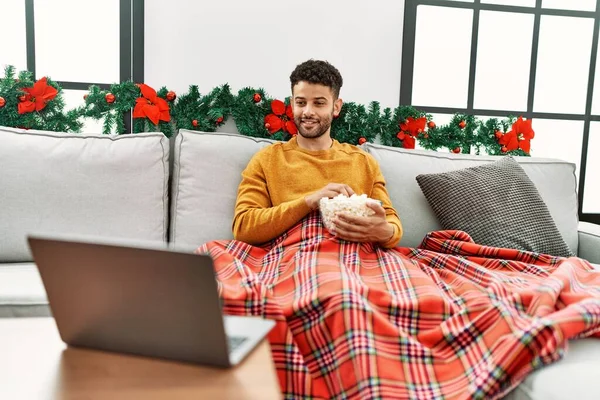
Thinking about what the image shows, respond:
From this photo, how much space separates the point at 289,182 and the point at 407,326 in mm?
803

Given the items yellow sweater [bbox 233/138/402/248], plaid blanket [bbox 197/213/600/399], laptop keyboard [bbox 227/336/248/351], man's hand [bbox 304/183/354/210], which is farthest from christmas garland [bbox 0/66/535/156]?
laptop keyboard [bbox 227/336/248/351]

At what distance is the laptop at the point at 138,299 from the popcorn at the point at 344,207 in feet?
2.52

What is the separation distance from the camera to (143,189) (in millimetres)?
1831

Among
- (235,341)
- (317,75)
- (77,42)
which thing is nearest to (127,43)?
(77,42)

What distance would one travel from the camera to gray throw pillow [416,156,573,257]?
1786 mm

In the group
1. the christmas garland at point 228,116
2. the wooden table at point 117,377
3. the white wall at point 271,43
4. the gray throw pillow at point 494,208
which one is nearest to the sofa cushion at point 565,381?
the wooden table at point 117,377

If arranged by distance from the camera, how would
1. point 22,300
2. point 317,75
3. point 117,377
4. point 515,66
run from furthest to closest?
1. point 515,66
2. point 317,75
3. point 22,300
4. point 117,377

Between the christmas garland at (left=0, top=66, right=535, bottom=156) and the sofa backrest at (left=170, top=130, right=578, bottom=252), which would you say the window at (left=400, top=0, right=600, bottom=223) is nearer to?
the christmas garland at (left=0, top=66, right=535, bottom=156)

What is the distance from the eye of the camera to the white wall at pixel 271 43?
7.32ft

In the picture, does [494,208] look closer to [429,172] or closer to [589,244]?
[429,172]

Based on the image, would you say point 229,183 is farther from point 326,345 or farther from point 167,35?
point 326,345

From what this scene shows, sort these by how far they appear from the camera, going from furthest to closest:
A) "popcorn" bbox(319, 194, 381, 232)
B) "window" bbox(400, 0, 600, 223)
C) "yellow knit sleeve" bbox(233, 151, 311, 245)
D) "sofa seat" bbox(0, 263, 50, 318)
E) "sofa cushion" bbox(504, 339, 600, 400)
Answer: "window" bbox(400, 0, 600, 223) → "yellow knit sleeve" bbox(233, 151, 311, 245) → "popcorn" bbox(319, 194, 381, 232) → "sofa seat" bbox(0, 263, 50, 318) → "sofa cushion" bbox(504, 339, 600, 400)

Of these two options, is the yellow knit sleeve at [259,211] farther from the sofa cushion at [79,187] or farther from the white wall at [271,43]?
the white wall at [271,43]

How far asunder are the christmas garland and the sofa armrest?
0.52m
